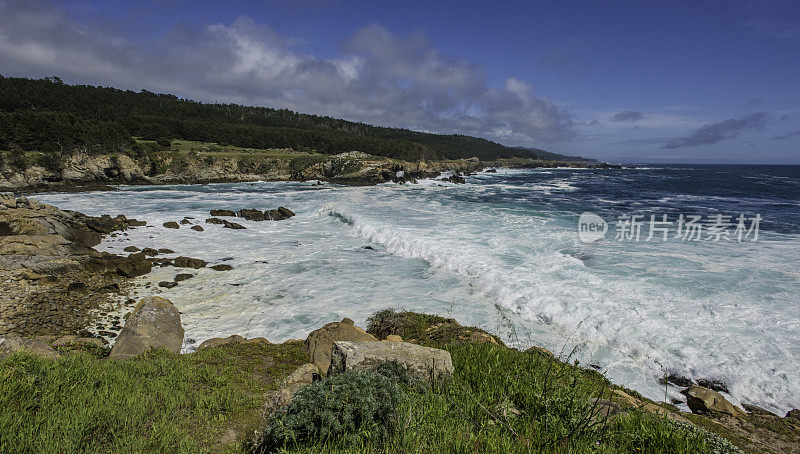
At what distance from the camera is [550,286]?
39.3 ft

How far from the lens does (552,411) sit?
3.78 meters

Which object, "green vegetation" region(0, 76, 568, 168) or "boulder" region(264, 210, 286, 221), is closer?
"boulder" region(264, 210, 286, 221)

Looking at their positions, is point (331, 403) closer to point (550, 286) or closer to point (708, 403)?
point (708, 403)

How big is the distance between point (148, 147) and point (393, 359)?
7879 centimetres

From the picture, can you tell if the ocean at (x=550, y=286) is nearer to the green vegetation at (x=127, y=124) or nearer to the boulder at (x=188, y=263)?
the boulder at (x=188, y=263)

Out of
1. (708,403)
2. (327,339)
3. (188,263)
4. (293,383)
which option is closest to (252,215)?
(188,263)

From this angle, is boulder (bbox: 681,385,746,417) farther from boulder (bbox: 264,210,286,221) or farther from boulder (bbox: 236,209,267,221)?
boulder (bbox: 236,209,267,221)

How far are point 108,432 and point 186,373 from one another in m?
1.91

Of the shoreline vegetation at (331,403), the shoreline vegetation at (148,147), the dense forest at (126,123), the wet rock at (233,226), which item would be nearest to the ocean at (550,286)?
the wet rock at (233,226)

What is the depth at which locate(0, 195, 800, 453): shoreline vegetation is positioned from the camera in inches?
124

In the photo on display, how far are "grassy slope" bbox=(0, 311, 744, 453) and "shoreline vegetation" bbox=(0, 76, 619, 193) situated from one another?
54.6 m

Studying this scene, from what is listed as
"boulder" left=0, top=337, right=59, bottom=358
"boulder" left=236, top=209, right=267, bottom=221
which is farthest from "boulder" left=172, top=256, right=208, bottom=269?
"boulder" left=236, top=209, right=267, bottom=221

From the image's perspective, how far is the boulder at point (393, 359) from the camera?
4.42 metres

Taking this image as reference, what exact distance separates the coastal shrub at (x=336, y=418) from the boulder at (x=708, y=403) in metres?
6.45
